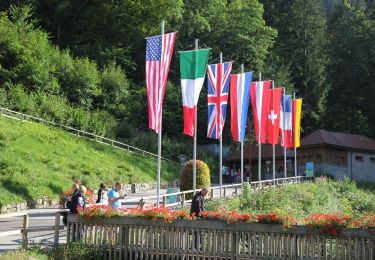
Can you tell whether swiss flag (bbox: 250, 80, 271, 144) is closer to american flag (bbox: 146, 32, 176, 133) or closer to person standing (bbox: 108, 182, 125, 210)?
american flag (bbox: 146, 32, 176, 133)

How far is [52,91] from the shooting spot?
4659 cm

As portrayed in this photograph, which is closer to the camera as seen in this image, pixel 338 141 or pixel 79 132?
pixel 79 132

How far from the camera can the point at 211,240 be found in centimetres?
1312

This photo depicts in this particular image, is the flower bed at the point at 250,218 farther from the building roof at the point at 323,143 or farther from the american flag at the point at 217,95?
the building roof at the point at 323,143

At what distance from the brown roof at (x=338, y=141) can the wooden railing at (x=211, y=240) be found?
4249 cm

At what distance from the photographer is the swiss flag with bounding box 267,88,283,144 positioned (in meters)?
32.3

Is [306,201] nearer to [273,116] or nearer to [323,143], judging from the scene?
[273,116]

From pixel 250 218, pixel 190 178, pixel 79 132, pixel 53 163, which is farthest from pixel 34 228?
pixel 79 132

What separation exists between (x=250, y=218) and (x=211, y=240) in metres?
1.09

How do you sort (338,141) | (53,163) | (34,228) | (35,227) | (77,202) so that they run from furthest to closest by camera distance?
(338,141)
(53,163)
(35,227)
(34,228)
(77,202)

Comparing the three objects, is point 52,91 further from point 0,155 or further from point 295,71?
point 295,71

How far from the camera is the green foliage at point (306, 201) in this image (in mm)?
23516

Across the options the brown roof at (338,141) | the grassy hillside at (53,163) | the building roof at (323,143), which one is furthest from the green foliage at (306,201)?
the brown roof at (338,141)

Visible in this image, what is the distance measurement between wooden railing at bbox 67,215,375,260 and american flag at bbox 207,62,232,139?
11156mm
